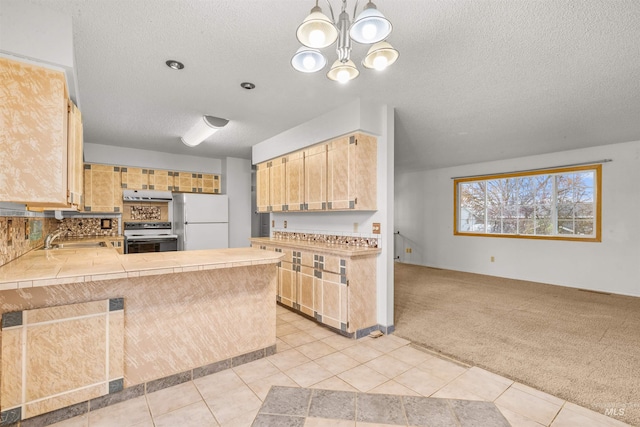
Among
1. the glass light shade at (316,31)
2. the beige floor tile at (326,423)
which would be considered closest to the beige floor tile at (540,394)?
the beige floor tile at (326,423)

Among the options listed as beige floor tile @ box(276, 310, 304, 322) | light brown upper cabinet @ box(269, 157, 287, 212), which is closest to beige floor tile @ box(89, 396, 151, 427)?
beige floor tile @ box(276, 310, 304, 322)

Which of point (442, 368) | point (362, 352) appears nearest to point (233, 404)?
point (362, 352)

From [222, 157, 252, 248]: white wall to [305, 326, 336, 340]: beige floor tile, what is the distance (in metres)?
3.32

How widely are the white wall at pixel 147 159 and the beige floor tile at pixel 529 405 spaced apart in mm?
5944

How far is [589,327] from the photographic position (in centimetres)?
340

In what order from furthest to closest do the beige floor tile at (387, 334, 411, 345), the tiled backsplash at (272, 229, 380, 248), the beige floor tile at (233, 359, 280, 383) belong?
the tiled backsplash at (272, 229, 380, 248)
the beige floor tile at (387, 334, 411, 345)
the beige floor tile at (233, 359, 280, 383)

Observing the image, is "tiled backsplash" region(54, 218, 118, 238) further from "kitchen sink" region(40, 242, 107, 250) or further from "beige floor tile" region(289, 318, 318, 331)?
"beige floor tile" region(289, 318, 318, 331)

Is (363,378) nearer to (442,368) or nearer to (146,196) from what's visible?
(442,368)

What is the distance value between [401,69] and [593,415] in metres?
2.80

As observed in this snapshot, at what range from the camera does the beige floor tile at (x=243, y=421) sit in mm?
1799

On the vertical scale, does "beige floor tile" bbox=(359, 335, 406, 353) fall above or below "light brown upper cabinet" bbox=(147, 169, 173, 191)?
below

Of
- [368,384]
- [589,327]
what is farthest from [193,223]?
[589,327]

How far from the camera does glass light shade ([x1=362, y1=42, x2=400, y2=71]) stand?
1661mm

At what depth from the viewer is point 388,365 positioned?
2539 millimetres
